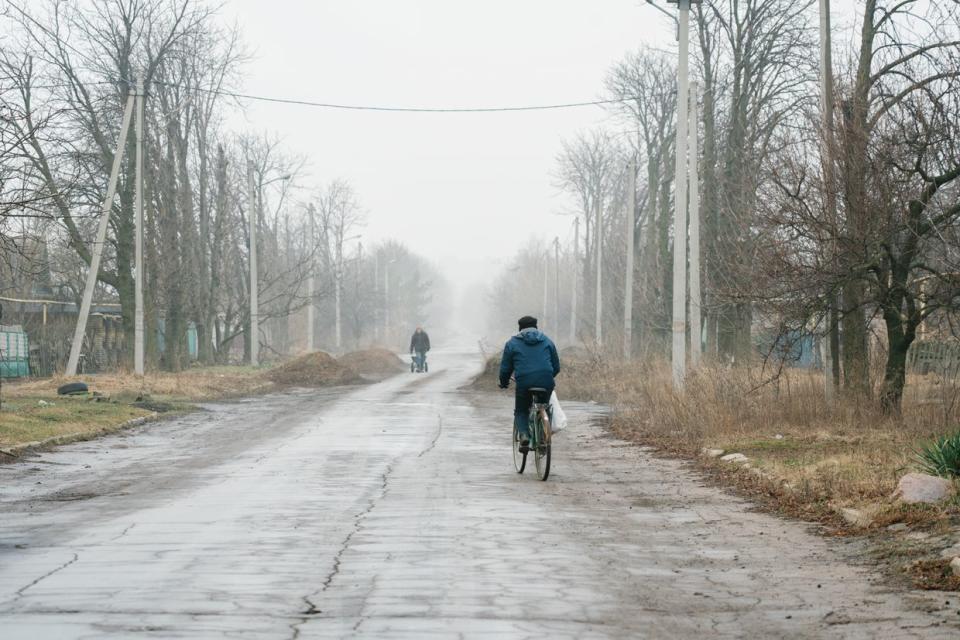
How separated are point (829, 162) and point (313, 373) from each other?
2956cm

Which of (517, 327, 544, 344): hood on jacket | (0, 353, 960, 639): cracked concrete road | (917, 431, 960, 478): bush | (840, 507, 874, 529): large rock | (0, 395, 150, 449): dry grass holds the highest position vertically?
(517, 327, 544, 344): hood on jacket

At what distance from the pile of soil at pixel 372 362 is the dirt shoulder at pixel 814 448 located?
3021 centimetres

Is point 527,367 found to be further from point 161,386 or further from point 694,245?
point 161,386

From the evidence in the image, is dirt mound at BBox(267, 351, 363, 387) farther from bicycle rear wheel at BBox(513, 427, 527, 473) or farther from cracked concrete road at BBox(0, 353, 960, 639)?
bicycle rear wheel at BBox(513, 427, 527, 473)

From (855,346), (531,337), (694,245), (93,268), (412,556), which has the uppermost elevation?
(694,245)

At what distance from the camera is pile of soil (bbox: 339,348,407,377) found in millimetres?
56000

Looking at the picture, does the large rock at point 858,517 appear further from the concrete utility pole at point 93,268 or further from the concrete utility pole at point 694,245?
the concrete utility pole at point 93,268

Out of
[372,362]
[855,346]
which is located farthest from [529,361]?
[372,362]

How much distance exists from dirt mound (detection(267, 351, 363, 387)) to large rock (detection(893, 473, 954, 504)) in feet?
109

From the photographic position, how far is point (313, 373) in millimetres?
43938

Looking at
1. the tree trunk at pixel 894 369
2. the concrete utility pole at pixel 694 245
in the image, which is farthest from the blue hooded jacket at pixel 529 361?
the concrete utility pole at pixel 694 245

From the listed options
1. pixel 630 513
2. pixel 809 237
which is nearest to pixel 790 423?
pixel 809 237

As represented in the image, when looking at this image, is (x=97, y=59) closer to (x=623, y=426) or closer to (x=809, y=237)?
(x=623, y=426)

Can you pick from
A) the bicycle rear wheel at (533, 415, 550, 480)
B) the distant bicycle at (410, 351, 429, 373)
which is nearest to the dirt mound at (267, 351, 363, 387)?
the distant bicycle at (410, 351, 429, 373)
